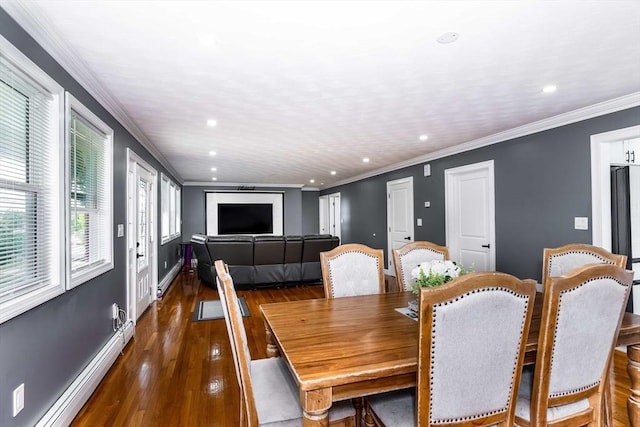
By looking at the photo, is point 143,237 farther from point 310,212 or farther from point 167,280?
point 310,212

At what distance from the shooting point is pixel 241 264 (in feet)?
18.9

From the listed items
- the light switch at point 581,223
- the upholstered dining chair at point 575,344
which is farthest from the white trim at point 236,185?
→ the upholstered dining chair at point 575,344

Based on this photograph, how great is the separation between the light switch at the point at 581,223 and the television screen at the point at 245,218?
7.82 meters

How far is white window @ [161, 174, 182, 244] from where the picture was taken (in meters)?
6.22

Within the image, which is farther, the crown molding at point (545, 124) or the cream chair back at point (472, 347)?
the crown molding at point (545, 124)

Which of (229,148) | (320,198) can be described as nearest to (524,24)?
(229,148)

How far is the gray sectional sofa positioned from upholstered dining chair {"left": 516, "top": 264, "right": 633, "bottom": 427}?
15.3 ft

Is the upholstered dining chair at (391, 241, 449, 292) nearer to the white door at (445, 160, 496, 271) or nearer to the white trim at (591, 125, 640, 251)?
the white trim at (591, 125, 640, 251)

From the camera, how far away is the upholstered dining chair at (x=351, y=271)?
8.07 feet

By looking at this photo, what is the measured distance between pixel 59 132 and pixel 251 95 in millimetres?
1363

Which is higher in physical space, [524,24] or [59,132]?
[524,24]

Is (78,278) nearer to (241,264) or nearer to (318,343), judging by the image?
(318,343)

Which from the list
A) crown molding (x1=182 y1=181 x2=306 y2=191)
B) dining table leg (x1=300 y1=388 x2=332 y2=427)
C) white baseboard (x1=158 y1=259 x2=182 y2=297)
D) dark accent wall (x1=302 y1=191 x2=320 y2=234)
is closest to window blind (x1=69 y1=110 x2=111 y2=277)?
dining table leg (x1=300 y1=388 x2=332 y2=427)

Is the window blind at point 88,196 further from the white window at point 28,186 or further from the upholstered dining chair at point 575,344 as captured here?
the upholstered dining chair at point 575,344
